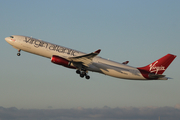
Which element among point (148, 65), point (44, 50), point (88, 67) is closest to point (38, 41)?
point (44, 50)

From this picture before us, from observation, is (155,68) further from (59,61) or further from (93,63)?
(59,61)

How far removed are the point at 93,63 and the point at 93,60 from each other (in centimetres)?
60

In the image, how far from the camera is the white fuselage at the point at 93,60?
49250 mm

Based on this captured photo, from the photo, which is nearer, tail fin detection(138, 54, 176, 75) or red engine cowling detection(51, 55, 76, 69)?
red engine cowling detection(51, 55, 76, 69)

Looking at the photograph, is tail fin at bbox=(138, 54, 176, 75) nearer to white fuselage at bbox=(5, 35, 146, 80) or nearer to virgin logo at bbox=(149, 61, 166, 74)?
virgin logo at bbox=(149, 61, 166, 74)

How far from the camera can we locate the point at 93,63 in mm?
49500

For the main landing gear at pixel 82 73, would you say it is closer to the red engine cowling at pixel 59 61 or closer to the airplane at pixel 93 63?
the airplane at pixel 93 63

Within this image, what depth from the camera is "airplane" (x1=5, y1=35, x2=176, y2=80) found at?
161 ft

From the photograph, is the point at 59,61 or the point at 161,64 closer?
the point at 59,61

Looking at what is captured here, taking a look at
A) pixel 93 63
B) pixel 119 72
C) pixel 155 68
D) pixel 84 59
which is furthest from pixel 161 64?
pixel 84 59

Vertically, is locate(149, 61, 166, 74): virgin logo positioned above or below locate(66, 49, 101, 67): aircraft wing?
below

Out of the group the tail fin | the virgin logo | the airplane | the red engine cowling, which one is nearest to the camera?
the red engine cowling

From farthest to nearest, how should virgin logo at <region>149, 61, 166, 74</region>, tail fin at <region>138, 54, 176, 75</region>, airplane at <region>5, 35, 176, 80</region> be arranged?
virgin logo at <region>149, 61, 166, 74</region>, tail fin at <region>138, 54, 176, 75</region>, airplane at <region>5, 35, 176, 80</region>

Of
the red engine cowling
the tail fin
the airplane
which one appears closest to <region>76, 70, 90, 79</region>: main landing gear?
the airplane
